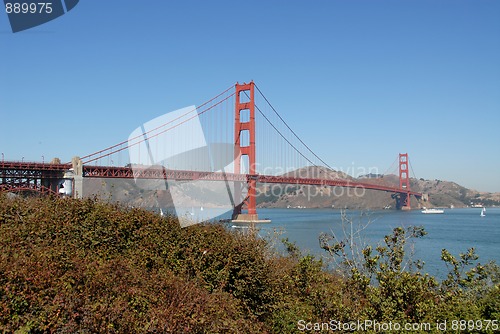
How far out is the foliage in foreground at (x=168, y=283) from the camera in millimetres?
4254

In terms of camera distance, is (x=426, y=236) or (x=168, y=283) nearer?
(x=168, y=283)

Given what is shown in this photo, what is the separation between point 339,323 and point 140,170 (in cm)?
2964

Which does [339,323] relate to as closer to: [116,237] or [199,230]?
[199,230]

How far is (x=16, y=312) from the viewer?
4.07 m

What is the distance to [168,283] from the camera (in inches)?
205

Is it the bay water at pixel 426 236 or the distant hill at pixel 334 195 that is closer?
the bay water at pixel 426 236

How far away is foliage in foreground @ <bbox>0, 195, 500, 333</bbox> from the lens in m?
4.25

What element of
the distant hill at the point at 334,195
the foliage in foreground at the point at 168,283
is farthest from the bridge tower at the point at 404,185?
the foliage in foreground at the point at 168,283

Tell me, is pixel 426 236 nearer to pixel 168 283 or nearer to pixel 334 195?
pixel 168 283

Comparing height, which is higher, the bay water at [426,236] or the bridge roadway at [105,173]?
the bridge roadway at [105,173]

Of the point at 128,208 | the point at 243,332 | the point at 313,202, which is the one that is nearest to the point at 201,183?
the point at 128,208

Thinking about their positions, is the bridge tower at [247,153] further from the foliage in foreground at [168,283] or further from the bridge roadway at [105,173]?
the foliage in foreground at [168,283]

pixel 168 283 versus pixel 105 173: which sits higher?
pixel 105 173

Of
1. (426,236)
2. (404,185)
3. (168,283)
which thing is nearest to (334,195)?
(404,185)
